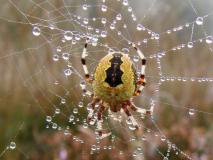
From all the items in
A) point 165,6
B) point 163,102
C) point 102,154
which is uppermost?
point 165,6

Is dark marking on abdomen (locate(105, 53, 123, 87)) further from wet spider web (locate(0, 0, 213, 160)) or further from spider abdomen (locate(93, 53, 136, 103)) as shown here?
wet spider web (locate(0, 0, 213, 160))

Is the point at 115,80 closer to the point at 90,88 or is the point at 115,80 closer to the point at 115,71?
the point at 115,71

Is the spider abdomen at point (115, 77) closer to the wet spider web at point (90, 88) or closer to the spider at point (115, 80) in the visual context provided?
the spider at point (115, 80)

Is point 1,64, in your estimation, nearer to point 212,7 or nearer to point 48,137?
point 48,137

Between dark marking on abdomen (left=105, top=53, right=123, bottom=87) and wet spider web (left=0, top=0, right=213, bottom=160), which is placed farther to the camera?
wet spider web (left=0, top=0, right=213, bottom=160)

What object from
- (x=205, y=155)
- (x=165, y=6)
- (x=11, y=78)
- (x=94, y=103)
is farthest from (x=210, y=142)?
(x=165, y=6)

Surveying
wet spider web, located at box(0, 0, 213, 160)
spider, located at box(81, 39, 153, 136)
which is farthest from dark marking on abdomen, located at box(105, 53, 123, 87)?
wet spider web, located at box(0, 0, 213, 160)
